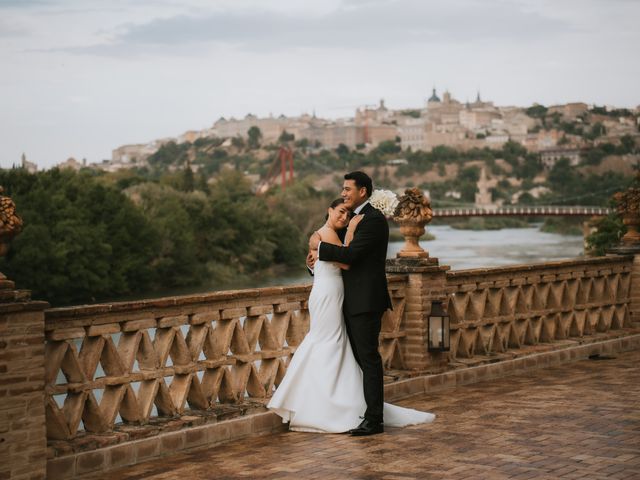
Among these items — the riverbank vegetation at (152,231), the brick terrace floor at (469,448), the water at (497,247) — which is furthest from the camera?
the water at (497,247)

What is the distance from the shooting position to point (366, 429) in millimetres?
6836

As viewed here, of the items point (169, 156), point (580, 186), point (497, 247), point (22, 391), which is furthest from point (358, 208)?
point (169, 156)

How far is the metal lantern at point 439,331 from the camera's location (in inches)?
340

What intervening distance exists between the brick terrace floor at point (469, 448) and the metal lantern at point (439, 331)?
0.46m

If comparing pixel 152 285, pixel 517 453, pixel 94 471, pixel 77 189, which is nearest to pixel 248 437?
pixel 94 471

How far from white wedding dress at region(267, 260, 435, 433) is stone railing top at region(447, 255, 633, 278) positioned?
7.18ft

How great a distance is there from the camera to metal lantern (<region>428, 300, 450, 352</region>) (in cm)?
863

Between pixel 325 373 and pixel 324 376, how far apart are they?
2 centimetres

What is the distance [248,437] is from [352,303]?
43.1 inches

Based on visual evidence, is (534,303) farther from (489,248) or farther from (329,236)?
(489,248)

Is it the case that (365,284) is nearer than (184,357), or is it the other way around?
(184,357)

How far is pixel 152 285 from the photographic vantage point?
5169 centimetres

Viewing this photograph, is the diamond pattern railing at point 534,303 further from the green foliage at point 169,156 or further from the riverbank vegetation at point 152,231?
the green foliage at point 169,156

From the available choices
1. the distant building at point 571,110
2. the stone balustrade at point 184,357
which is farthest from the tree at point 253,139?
the stone balustrade at point 184,357
